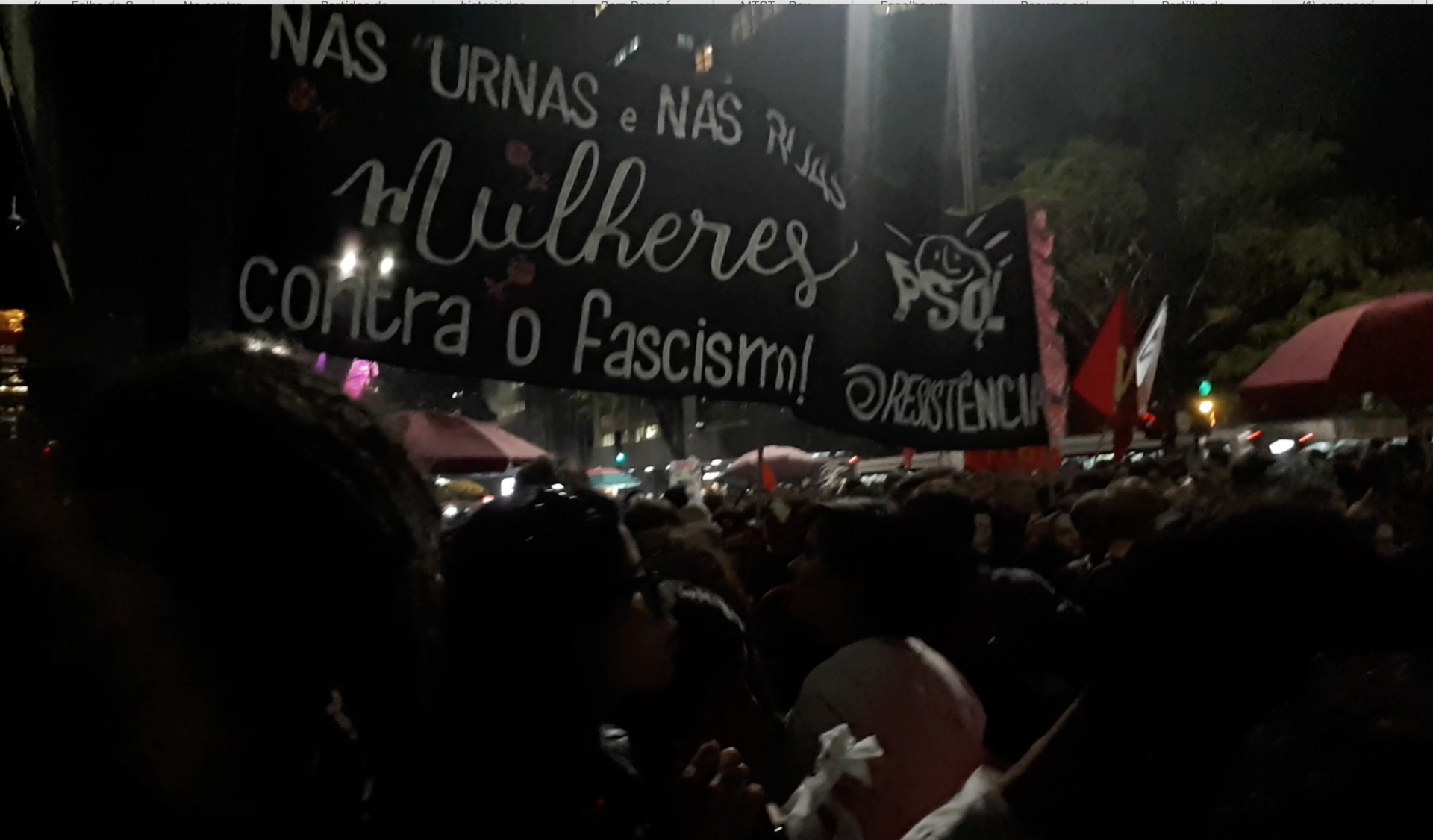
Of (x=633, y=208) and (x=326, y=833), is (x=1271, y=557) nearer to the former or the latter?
(x=326, y=833)

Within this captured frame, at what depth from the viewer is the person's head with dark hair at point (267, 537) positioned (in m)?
0.97

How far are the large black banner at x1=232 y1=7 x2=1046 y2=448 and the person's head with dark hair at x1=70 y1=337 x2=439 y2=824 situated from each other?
1.18m

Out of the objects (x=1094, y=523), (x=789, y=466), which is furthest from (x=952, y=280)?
(x=789, y=466)

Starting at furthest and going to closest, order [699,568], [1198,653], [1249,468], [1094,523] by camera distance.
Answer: [1249,468] → [1094,523] → [699,568] → [1198,653]

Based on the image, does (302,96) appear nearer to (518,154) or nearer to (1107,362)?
(518,154)

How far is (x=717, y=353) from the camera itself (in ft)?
9.23

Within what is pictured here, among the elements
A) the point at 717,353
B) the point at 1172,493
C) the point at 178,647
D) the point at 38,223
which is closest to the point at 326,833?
the point at 178,647

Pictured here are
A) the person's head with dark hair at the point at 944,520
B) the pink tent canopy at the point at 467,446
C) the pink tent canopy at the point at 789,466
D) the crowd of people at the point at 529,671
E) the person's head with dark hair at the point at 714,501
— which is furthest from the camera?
the pink tent canopy at the point at 789,466

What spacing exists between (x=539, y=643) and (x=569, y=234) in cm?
127

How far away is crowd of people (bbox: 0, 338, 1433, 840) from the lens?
89 cm

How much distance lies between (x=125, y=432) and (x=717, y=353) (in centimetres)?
186

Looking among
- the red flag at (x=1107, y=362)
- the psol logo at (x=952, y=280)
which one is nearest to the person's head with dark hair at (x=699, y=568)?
the psol logo at (x=952, y=280)

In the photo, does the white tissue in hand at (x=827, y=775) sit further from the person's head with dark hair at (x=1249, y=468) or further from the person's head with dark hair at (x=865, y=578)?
the person's head with dark hair at (x=1249, y=468)

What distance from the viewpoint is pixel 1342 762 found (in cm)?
126
